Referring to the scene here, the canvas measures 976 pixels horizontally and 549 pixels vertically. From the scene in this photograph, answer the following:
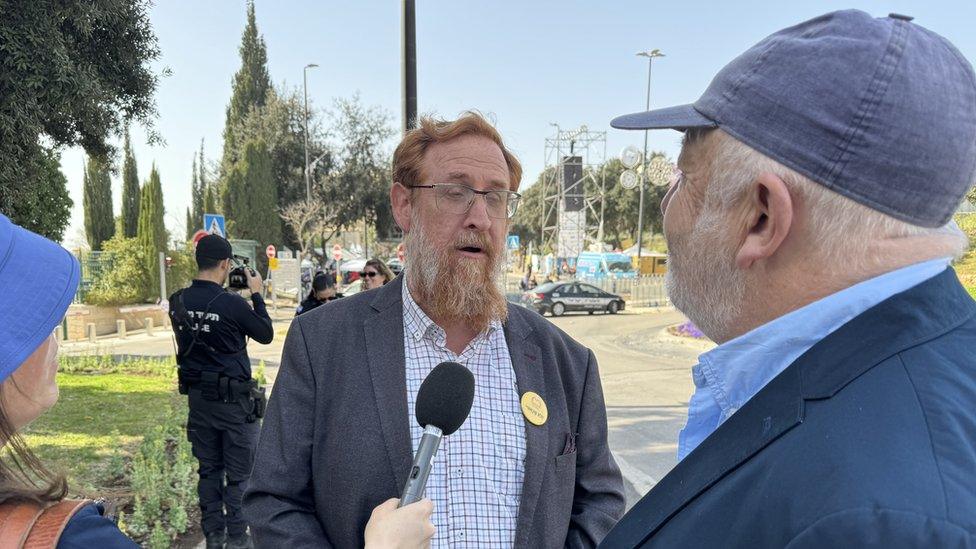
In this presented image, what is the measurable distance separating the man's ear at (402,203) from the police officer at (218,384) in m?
3.03

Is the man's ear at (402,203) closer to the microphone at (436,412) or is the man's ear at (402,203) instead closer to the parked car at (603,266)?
the microphone at (436,412)

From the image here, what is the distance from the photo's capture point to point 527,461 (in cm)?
189

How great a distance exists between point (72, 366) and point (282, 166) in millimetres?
28497

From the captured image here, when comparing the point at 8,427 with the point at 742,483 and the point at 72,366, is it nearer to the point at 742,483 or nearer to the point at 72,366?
the point at 742,483

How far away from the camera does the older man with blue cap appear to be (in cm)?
72

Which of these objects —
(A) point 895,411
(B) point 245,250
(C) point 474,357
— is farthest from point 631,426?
(B) point 245,250

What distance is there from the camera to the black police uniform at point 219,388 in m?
4.61

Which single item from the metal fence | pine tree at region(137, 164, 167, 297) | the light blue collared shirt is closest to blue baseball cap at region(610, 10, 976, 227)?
the light blue collared shirt

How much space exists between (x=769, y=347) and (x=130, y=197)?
1602 inches

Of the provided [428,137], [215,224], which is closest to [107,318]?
[215,224]

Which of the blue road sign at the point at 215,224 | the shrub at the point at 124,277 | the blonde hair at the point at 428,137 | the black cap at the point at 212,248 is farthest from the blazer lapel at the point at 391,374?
the shrub at the point at 124,277

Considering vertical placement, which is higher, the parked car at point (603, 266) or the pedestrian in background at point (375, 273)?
the pedestrian in background at point (375, 273)

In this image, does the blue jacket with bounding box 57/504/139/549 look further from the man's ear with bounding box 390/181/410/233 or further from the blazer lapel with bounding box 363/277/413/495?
the man's ear with bounding box 390/181/410/233

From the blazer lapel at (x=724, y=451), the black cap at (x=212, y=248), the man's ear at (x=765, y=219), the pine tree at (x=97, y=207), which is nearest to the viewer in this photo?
the blazer lapel at (x=724, y=451)
